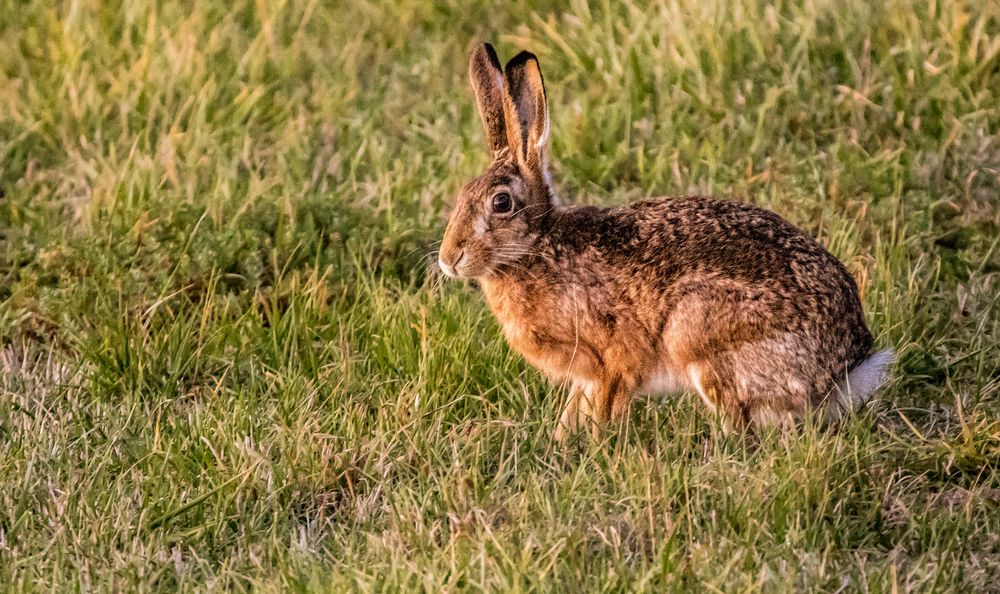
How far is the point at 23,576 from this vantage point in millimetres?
3891

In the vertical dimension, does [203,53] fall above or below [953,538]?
above

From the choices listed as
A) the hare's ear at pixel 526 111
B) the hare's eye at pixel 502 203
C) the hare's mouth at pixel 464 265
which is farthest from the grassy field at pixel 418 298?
the hare's ear at pixel 526 111

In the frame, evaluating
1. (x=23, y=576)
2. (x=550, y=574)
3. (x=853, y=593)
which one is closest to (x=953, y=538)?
(x=853, y=593)

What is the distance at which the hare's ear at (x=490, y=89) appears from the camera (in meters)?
5.11

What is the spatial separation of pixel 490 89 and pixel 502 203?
42 cm

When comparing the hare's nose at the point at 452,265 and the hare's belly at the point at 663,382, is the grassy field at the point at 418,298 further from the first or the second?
the hare's nose at the point at 452,265

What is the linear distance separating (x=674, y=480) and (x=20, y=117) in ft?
12.0

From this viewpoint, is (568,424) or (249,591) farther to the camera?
(568,424)

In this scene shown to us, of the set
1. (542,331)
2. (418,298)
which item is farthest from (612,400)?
(418,298)

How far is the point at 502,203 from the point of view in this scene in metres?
4.96

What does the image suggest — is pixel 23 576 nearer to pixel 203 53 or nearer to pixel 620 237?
pixel 620 237

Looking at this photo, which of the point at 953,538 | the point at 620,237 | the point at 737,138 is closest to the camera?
the point at 953,538

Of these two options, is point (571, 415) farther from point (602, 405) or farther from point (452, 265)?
point (452, 265)

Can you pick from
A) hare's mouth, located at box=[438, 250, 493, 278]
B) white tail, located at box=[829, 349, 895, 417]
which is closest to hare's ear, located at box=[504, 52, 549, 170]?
hare's mouth, located at box=[438, 250, 493, 278]
